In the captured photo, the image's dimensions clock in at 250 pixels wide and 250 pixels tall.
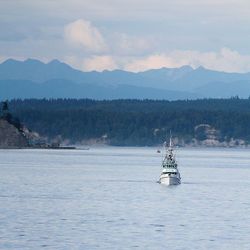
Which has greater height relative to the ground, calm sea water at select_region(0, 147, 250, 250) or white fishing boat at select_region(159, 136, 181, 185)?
white fishing boat at select_region(159, 136, 181, 185)

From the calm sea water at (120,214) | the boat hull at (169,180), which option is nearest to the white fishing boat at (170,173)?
the boat hull at (169,180)

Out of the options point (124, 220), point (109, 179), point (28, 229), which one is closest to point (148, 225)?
point (124, 220)

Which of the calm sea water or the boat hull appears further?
the boat hull

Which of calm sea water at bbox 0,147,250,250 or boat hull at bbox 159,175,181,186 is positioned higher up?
boat hull at bbox 159,175,181,186

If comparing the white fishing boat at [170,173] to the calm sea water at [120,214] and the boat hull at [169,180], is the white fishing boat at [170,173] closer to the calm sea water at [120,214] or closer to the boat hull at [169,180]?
the boat hull at [169,180]

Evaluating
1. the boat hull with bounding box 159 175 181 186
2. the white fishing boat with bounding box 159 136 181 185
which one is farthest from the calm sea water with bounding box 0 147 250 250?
the white fishing boat with bounding box 159 136 181 185

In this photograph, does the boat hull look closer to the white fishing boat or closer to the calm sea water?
the white fishing boat

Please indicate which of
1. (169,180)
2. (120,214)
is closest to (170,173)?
(169,180)

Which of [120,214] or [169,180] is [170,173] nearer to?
[169,180]

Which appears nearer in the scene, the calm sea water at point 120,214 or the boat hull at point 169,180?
the calm sea water at point 120,214

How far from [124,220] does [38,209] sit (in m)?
9.34

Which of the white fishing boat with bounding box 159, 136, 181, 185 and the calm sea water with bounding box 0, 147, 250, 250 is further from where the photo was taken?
the white fishing boat with bounding box 159, 136, 181, 185

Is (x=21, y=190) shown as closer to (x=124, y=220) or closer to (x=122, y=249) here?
(x=124, y=220)

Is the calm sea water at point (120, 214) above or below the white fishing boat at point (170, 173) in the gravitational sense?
below
